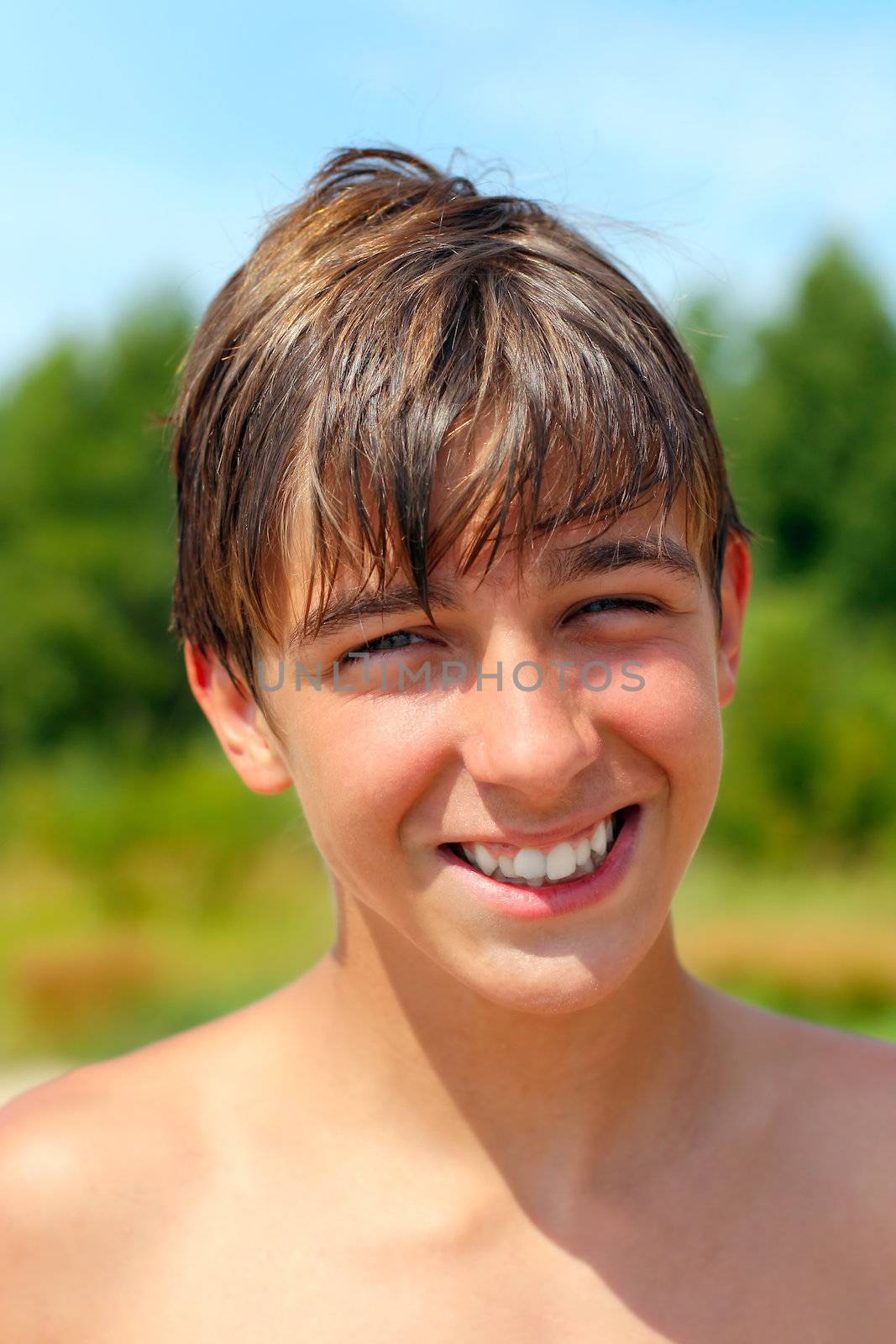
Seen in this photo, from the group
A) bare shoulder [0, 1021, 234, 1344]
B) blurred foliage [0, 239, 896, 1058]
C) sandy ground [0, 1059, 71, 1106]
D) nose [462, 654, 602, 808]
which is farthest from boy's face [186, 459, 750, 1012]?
sandy ground [0, 1059, 71, 1106]

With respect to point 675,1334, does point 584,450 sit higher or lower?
higher

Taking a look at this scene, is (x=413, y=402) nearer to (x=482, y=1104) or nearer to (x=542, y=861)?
(x=542, y=861)

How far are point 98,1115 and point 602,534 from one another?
1203 mm

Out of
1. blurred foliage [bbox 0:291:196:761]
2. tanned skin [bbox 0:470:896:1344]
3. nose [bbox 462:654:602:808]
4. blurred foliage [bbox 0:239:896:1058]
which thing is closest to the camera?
nose [bbox 462:654:602:808]

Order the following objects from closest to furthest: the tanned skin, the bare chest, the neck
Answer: the tanned skin → the bare chest → the neck

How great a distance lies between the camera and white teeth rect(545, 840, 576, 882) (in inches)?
65.8

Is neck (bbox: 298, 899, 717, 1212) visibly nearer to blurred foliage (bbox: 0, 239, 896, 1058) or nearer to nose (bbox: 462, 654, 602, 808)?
nose (bbox: 462, 654, 602, 808)

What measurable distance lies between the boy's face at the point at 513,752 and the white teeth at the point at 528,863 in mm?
11

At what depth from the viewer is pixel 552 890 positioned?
5.55ft

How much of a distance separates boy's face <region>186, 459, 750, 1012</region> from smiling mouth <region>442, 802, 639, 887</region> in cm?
1

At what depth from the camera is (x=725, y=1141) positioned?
77.5 inches

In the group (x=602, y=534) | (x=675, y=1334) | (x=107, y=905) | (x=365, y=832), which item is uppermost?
(x=602, y=534)

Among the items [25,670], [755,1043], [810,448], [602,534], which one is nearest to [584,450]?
[602,534]

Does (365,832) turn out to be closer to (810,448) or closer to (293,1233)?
(293,1233)
